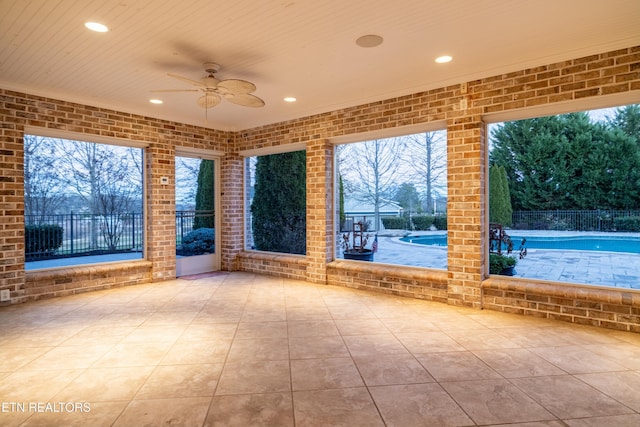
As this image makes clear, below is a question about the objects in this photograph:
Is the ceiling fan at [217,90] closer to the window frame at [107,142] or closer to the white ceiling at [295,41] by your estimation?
the white ceiling at [295,41]

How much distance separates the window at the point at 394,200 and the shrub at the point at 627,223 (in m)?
1.74

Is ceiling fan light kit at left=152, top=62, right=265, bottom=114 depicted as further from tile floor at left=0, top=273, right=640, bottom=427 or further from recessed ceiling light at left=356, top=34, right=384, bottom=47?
tile floor at left=0, top=273, right=640, bottom=427

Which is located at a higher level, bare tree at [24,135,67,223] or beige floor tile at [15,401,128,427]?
bare tree at [24,135,67,223]

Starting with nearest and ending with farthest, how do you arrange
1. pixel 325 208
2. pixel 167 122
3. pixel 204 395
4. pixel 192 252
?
pixel 204 395 → pixel 325 208 → pixel 167 122 → pixel 192 252

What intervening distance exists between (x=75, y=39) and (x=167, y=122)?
2715 millimetres

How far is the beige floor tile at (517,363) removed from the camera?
8.38 ft

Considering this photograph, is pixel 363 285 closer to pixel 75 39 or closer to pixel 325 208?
pixel 325 208

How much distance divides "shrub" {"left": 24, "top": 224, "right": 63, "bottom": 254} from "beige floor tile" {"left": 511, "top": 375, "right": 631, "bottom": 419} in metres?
5.74

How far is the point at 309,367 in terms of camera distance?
105 inches

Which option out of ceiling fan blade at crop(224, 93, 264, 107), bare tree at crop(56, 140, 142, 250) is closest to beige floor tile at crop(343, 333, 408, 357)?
ceiling fan blade at crop(224, 93, 264, 107)

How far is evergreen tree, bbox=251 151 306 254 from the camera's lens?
21.0ft

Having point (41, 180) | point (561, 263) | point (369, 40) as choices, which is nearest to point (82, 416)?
point (369, 40)

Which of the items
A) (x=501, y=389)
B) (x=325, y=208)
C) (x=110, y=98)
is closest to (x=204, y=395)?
(x=501, y=389)

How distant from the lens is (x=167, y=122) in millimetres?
5918
